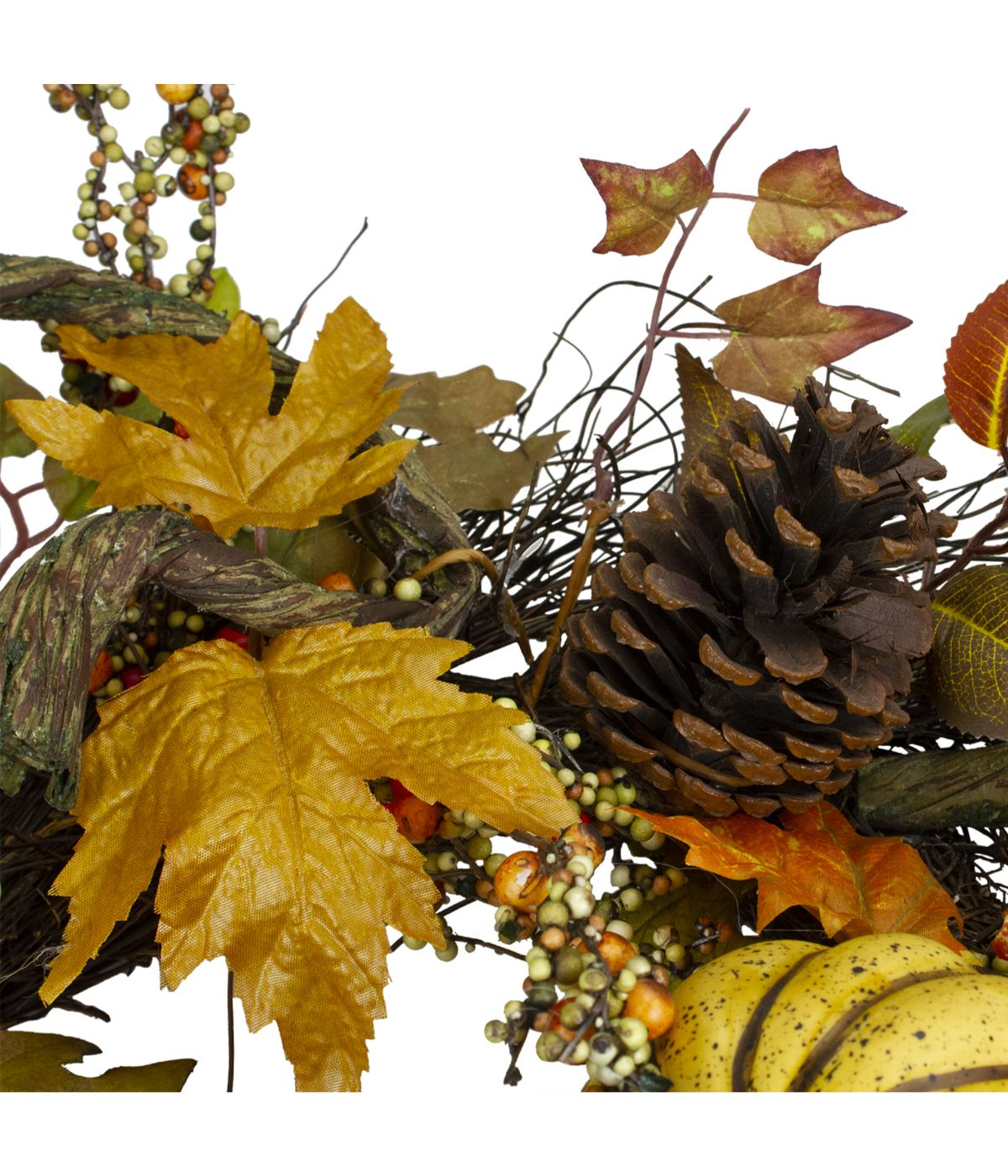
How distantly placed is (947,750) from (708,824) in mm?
143

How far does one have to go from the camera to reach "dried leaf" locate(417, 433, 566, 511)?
27.0 inches

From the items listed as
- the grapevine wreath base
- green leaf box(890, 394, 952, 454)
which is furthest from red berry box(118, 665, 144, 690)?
green leaf box(890, 394, 952, 454)

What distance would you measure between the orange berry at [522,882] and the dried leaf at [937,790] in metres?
0.20

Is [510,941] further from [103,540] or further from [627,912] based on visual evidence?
[103,540]

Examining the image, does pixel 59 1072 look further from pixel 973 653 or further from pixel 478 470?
pixel 973 653

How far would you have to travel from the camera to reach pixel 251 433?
57 cm

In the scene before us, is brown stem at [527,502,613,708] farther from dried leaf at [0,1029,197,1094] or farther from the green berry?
dried leaf at [0,1029,197,1094]

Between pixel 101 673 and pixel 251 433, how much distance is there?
149 millimetres

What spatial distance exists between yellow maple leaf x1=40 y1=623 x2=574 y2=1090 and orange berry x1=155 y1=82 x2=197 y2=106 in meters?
0.33

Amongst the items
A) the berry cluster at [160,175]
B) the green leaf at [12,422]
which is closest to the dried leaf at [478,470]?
the berry cluster at [160,175]

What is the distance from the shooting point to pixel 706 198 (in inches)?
25.4

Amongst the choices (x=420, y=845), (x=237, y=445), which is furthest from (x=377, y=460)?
(x=420, y=845)

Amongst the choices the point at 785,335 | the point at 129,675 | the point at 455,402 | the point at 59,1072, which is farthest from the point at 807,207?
the point at 59,1072

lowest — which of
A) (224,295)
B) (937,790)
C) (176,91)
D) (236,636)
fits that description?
(937,790)
